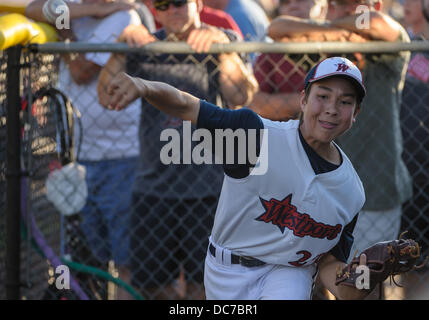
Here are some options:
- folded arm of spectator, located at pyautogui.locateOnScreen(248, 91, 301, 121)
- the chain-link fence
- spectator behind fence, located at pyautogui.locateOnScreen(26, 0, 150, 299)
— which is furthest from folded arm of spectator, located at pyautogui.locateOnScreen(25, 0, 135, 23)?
folded arm of spectator, located at pyautogui.locateOnScreen(248, 91, 301, 121)

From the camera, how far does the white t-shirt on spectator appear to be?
415 centimetres

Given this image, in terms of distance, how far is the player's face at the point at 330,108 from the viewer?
2.70m

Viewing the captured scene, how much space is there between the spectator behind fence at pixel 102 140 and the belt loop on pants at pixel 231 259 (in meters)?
1.29

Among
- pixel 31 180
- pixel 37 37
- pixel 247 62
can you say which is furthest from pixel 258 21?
pixel 31 180

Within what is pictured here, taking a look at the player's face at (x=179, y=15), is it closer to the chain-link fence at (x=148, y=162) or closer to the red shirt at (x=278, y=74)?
the chain-link fence at (x=148, y=162)

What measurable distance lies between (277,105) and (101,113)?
1095 millimetres

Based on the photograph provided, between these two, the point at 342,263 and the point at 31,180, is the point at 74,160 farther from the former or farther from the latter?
the point at 342,263

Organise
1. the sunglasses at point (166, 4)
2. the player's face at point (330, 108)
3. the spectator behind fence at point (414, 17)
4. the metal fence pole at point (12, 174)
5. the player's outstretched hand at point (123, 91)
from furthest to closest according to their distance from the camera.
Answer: the spectator behind fence at point (414, 17)
the metal fence pole at point (12, 174)
the sunglasses at point (166, 4)
the player's face at point (330, 108)
the player's outstretched hand at point (123, 91)

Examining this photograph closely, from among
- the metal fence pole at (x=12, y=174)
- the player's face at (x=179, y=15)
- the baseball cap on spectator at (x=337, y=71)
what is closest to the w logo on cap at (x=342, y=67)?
the baseball cap on spectator at (x=337, y=71)

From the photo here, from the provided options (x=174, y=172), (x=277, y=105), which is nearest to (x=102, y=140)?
(x=174, y=172)

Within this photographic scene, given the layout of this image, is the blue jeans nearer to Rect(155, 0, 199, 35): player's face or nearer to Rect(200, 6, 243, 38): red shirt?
Rect(155, 0, 199, 35): player's face

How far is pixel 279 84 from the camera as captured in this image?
3.97m

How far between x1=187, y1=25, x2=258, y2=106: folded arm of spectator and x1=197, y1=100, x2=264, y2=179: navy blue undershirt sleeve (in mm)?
1064
